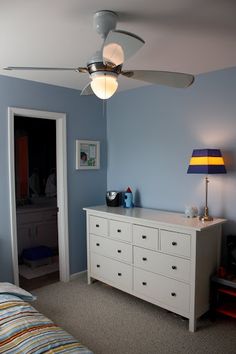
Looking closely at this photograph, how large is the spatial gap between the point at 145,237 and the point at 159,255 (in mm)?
231

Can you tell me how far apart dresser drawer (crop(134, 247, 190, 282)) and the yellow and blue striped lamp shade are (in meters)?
0.86

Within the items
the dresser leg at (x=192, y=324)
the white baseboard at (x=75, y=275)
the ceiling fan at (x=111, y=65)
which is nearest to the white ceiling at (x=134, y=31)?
the ceiling fan at (x=111, y=65)

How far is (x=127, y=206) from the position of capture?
11.8ft

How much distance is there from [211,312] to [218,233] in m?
0.75

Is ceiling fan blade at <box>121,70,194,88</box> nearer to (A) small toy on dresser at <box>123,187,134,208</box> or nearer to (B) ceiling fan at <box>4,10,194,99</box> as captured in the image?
(B) ceiling fan at <box>4,10,194,99</box>

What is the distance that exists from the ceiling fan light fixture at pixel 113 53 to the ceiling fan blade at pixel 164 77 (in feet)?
0.83

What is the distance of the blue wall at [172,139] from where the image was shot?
289cm

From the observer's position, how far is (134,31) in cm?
204

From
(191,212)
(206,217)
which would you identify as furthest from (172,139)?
(206,217)

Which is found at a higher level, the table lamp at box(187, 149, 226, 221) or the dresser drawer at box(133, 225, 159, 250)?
the table lamp at box(187, 149, 226, 221)

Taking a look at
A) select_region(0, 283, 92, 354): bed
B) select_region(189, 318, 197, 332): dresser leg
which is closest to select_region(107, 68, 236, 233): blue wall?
select_region(189, 318, 197, 332): dresser leg

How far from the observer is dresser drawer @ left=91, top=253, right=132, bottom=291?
3121 mm

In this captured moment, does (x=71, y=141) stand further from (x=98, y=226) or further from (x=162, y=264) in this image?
(x=162, y=264)

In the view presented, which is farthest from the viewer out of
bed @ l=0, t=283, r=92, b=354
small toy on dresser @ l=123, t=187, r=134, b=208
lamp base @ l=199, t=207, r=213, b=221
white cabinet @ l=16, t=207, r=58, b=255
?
white cabinet @ l=16, t=207, r=58, b=255
